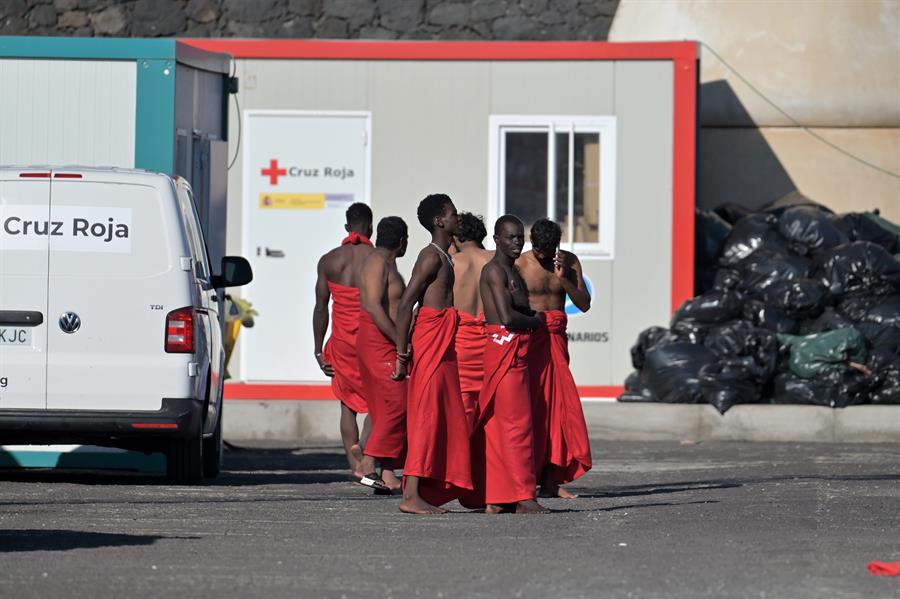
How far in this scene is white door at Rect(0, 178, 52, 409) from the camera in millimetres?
11156

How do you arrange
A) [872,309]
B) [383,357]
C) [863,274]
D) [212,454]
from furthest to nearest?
[863,274] → [872,309] → [212,454] → [383,357]

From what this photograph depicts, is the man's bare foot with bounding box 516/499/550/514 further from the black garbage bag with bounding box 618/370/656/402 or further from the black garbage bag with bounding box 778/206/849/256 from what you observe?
the black garbage bag with bounding box 778/206/849/256

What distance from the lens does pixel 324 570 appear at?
25.9ft

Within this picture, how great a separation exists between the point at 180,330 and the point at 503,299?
210cm

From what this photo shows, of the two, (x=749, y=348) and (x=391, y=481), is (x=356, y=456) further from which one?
(x=749, y=348)

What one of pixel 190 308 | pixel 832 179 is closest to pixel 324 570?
pixel 190 308

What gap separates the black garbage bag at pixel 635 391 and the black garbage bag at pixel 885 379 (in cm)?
196

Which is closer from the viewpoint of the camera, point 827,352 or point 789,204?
point 827,352

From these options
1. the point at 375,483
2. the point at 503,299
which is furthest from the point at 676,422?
the point at 503,299

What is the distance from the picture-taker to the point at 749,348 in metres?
17.5

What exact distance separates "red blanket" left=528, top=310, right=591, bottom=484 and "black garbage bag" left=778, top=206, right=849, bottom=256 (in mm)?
8446

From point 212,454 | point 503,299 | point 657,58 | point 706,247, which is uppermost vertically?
point 657,58

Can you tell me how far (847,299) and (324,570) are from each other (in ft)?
36.9

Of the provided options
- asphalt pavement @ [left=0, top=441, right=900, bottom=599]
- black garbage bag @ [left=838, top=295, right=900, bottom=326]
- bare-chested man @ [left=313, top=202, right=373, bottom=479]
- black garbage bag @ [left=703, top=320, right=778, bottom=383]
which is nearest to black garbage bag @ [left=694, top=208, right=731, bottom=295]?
black garbage bag @ [left=838, top=295, right=900, bottom=326]
